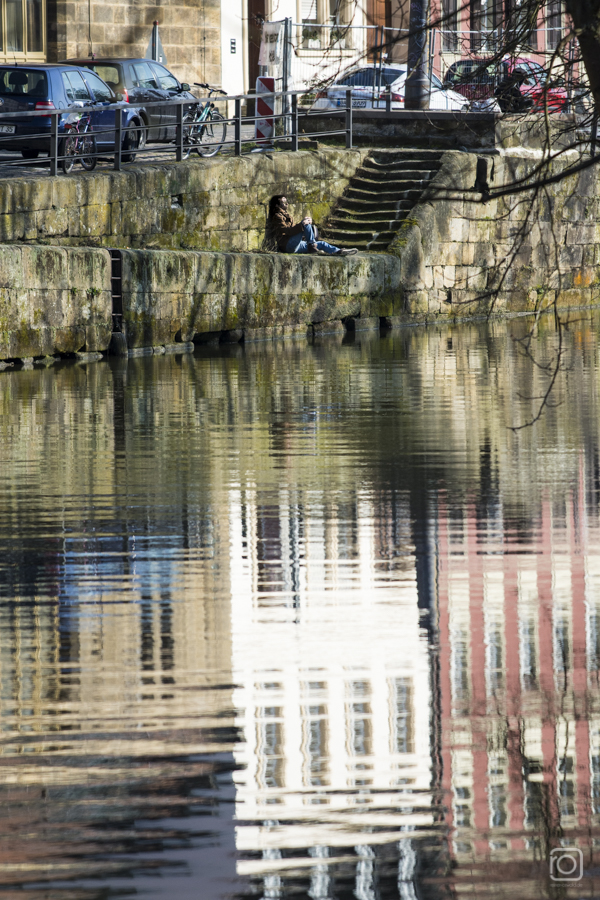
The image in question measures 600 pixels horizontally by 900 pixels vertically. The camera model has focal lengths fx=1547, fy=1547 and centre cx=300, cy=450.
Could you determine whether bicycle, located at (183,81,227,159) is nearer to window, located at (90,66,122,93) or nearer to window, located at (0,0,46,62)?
window, located at (90,66,122,93)

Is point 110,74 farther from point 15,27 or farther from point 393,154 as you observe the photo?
point 15,27

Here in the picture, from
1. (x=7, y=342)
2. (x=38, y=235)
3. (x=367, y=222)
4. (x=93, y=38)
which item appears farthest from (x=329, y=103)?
(x=7, y=342)

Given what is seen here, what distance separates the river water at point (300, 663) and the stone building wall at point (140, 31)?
21.3 m

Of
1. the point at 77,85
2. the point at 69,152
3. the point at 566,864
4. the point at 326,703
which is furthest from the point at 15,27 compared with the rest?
the point at 566,864

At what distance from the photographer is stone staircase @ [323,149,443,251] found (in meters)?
21.7

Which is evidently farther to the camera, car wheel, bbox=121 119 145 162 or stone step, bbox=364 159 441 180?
stone step, bbox=364 159 441 180

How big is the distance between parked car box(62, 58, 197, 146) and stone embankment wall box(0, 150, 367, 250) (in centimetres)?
295

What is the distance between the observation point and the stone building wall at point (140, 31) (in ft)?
98.3

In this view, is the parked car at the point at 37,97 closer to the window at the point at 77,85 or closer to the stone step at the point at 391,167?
the window at the point at 77,85

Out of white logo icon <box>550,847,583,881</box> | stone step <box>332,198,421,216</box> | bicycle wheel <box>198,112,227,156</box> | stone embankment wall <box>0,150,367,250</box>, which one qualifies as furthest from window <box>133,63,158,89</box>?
white logo icon <box>550,847,583,881</box>

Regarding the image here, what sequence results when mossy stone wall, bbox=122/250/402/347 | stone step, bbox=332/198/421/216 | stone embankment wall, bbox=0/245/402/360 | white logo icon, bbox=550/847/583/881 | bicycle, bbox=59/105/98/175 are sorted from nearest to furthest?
white logo icon, bbox=550/847/583/881 → stone embankment wall, bbox=0/245/402/360 → mossy stone wall, bbox=122/250/402/347 → bicycle, bbox=59/105/98/175 → stone step, bbox=332/198/421/216

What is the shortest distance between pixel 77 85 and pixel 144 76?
3.94 m

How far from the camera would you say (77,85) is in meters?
20.9

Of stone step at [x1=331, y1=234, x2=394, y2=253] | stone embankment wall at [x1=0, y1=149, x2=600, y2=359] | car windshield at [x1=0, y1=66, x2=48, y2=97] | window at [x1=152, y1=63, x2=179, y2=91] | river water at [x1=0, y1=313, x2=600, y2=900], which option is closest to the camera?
river water at [x1=0, y1=313, x2=600, y2=900]
